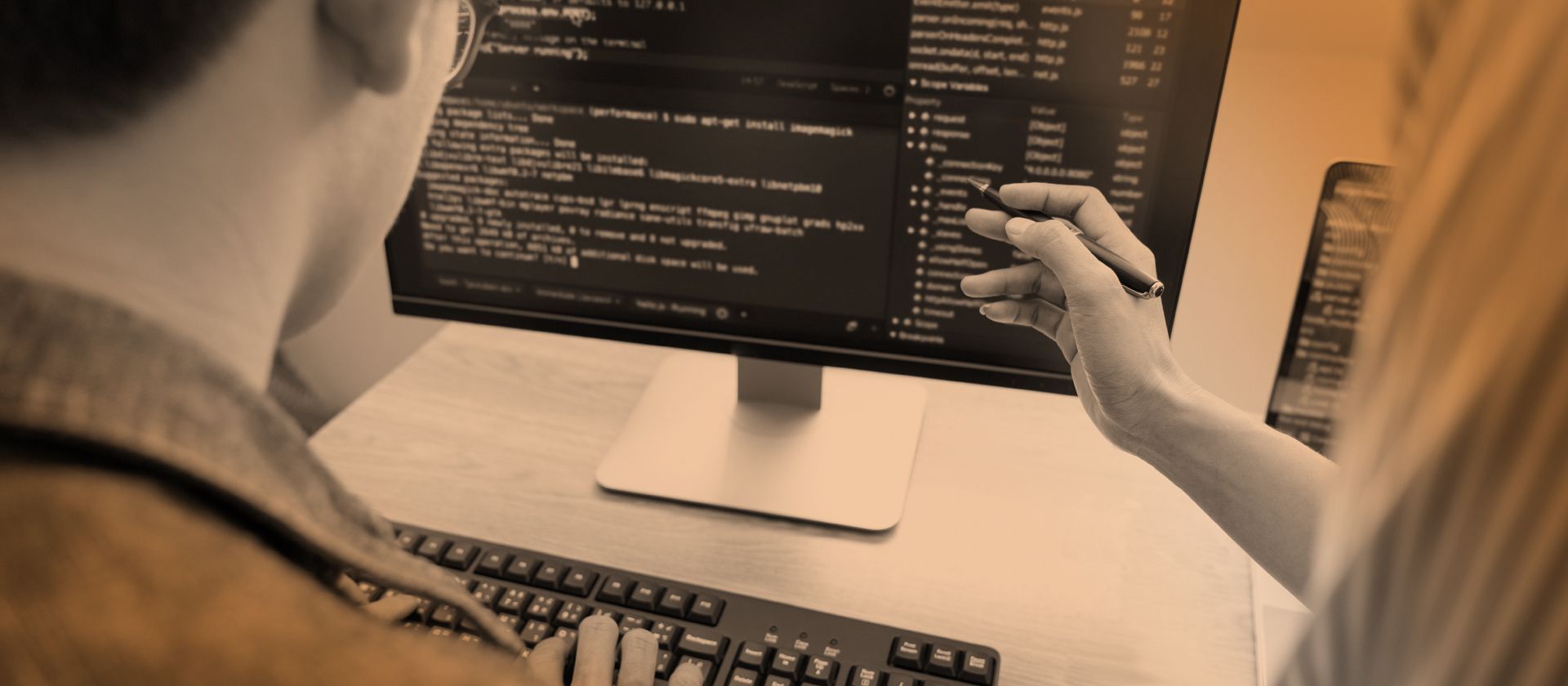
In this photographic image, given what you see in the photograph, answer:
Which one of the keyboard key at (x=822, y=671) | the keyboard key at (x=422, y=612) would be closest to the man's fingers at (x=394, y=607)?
the keyboard key at (x=422, y=612)

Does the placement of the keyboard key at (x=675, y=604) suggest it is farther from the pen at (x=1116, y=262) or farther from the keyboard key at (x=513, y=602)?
the pen at (x=1116, y=262)

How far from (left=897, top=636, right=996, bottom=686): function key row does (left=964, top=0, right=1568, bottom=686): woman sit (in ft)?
1.38

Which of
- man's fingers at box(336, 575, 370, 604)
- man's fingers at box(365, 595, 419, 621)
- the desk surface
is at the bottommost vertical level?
the desk surface

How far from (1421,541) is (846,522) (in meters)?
0.59

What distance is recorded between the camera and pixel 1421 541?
0.13m

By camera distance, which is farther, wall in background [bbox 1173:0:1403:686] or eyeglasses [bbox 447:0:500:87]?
wall in background [bbox 1173:0:1403:686]

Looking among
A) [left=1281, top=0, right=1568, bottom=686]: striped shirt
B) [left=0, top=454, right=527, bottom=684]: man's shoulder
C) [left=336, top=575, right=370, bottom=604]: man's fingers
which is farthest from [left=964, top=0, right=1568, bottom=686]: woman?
[left=336, top=575, right=370, bottom=604]: man's fingers

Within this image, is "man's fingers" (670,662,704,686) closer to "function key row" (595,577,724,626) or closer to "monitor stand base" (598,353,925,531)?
"function key row" (595,577,724,626)

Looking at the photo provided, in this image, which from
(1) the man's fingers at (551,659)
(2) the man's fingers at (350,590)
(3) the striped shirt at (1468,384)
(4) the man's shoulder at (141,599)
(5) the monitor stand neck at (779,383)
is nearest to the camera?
(3) the striped shirt at (1468,384)

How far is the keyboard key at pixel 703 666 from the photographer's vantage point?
1.81 feet

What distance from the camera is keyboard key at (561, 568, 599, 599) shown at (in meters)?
0.60

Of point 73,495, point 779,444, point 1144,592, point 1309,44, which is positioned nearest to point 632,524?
point 779,444

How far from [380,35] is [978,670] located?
1.36ft

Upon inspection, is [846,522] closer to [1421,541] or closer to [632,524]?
[632,524]
